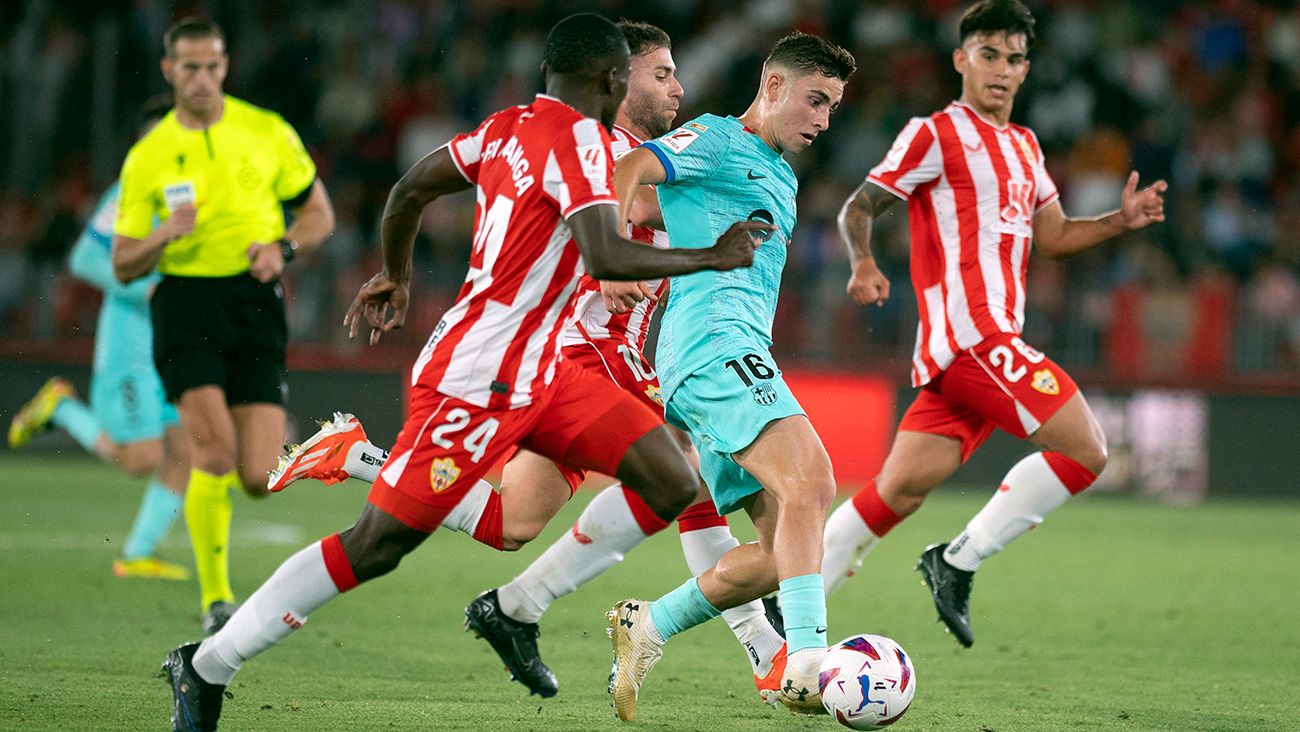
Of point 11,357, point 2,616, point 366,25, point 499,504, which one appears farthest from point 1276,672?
point 366,25

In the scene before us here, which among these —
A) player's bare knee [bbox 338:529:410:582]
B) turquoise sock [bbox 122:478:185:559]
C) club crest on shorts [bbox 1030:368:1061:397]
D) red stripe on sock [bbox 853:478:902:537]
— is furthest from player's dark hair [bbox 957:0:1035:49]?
turquoise sock [bbox 122:478:185:559]

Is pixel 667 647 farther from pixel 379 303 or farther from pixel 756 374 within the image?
pixel 379 303

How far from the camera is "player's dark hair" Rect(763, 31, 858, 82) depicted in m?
5.63

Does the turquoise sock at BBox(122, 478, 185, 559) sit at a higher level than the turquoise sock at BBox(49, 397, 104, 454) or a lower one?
higher

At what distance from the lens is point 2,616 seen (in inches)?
289

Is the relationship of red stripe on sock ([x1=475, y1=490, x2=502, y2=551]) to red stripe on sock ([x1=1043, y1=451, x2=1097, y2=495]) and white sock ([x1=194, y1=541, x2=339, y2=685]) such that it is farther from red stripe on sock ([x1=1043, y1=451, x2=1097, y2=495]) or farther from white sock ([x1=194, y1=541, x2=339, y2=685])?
red stripe on sock ([x1=1043, y1=451, x2=1097, y2=495])

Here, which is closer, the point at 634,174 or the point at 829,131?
the point at 634,174

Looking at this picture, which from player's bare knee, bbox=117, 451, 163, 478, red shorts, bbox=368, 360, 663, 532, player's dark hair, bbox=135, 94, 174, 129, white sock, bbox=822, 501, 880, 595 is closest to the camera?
red shorts, bbox=368, 360, 663, 532

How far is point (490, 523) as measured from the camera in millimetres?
5742

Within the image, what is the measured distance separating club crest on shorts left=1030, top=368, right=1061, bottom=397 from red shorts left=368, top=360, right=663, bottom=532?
2.24 metres

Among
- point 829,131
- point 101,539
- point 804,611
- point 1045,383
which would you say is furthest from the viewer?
point 829,131

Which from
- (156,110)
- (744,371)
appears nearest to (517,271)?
(744,371)

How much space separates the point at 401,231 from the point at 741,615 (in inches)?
71.3

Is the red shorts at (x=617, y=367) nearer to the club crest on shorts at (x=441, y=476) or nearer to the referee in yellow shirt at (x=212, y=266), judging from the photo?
the club crest on shorts at (x=441, y=476)
